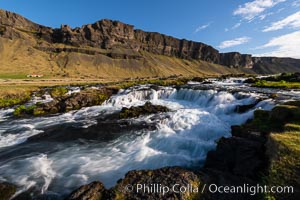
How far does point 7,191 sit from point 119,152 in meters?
7.92

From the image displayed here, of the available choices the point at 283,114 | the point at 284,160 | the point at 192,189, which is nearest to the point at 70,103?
the point at 283,114

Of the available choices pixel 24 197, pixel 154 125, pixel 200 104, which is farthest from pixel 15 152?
pixel 200 104

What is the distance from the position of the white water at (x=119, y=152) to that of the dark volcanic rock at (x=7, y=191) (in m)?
0.56

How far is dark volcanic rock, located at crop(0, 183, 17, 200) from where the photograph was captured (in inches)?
418

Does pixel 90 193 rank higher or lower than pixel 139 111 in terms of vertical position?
higher

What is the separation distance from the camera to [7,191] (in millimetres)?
11031

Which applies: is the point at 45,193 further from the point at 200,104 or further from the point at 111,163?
the point at 200,104

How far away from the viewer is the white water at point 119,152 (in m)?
13.1

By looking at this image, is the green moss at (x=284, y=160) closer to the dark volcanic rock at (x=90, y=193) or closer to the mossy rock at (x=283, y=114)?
the mossy rock at (x=283, y=114)

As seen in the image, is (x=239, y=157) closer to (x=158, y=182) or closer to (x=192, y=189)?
(x=192, y=189)

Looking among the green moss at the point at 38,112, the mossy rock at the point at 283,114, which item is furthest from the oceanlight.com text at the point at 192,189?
the green moss at the point at 38,112

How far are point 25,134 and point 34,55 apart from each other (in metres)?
182

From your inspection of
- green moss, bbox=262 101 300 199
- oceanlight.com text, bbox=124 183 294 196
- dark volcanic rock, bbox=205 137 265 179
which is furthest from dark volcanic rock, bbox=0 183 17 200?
green moss, bbox=262 101 300 199

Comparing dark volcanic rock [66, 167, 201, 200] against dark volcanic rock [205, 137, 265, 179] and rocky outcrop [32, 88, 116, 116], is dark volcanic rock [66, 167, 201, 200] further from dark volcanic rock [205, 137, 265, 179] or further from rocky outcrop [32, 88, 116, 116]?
rocky outcrop [32, 88, 116, 116]
